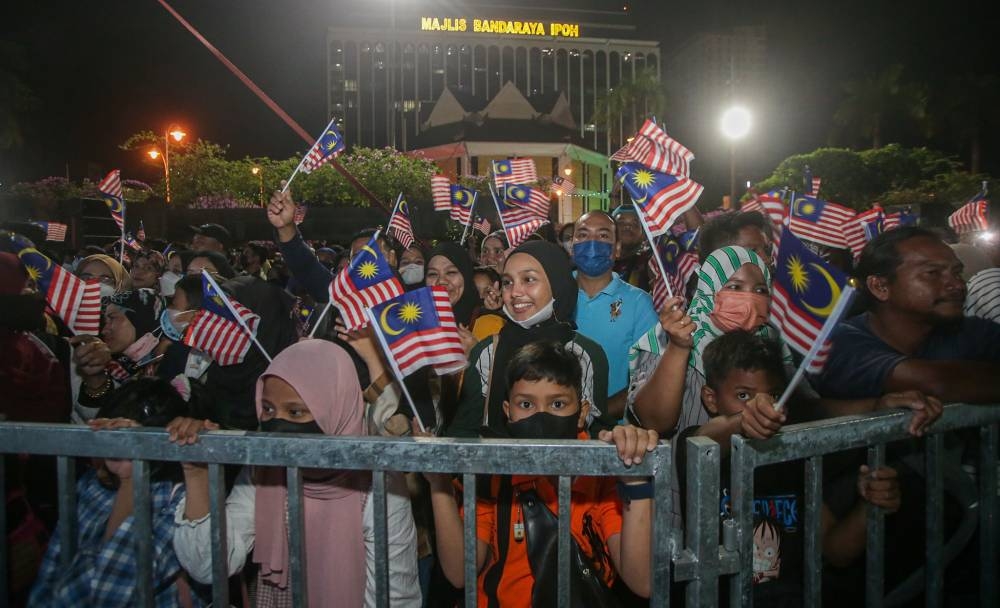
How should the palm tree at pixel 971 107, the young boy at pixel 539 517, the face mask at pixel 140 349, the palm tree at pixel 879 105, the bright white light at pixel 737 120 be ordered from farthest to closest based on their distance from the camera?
the palm tree at pixel 879 105 → the palm tree at pixel 971 107 → the bright white light at pixel 737 120 → the face mask at pixel 140 349 → the young boy at pixel 539 517

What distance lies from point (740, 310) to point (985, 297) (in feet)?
3.54

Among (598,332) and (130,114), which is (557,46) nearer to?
(130,114)

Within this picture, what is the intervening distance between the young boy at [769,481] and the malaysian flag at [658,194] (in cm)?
125

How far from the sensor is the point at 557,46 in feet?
307

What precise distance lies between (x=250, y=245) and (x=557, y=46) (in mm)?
90444

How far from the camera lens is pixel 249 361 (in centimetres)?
414

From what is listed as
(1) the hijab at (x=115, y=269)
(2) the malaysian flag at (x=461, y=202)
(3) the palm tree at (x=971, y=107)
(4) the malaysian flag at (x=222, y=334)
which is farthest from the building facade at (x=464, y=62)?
(4) the malaysian flag at (x=222, y=334)

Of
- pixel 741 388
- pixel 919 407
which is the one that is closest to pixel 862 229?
pixel 741 388

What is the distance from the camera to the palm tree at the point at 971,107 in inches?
1727

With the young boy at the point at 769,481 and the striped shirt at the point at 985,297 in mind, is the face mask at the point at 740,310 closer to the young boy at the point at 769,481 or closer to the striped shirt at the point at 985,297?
the young boy at the point at 769,481

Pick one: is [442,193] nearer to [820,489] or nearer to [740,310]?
[740,310]

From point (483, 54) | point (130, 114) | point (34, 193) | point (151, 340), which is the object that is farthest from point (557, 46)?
point (151, 340)

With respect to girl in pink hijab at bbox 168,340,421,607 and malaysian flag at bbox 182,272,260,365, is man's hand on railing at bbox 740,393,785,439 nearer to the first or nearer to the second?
girl in pink hijab at bbox 168,340,421,607

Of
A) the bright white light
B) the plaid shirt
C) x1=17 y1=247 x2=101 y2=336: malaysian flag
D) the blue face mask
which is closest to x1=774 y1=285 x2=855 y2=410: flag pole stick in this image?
the plaid shirt
